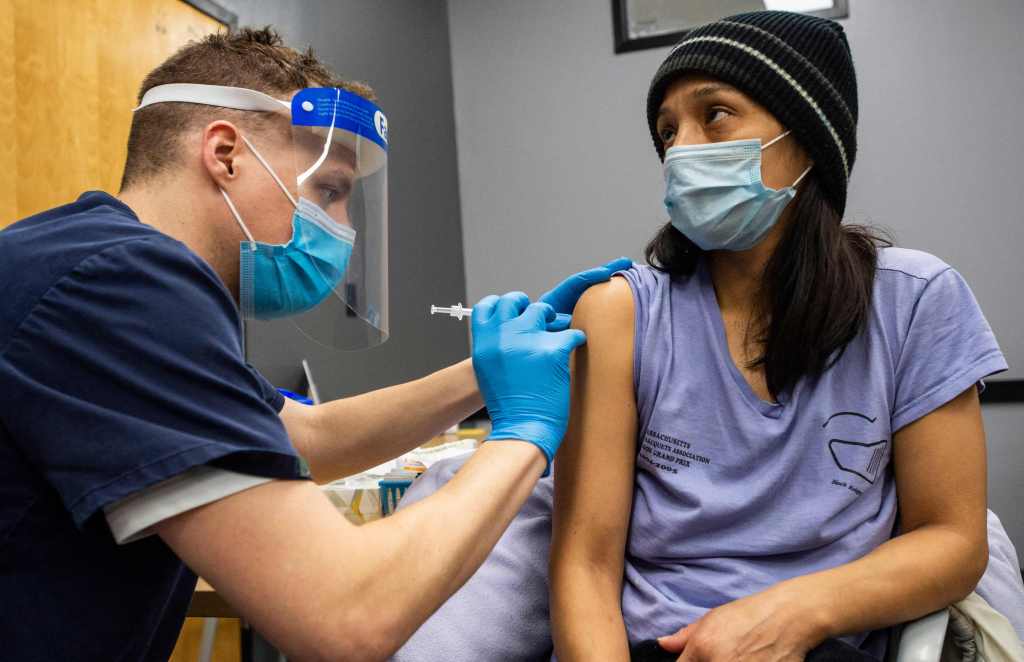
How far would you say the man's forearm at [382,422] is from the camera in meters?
Answer: 1.47

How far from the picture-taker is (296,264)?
127cm

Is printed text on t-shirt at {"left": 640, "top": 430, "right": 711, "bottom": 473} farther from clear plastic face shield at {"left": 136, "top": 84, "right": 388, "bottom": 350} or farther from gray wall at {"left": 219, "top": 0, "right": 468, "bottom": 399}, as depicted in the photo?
gray wall at {"left": 219, "top": 0, "right": 468, "bottom": 399}

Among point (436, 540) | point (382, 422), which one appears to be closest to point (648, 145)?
point (382, 422)

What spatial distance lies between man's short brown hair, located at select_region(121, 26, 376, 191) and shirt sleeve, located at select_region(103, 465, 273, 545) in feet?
1.75

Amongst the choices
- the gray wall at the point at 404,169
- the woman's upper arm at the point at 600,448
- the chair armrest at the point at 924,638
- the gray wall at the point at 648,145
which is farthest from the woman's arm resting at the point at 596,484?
the gray wall at the point at 648,145

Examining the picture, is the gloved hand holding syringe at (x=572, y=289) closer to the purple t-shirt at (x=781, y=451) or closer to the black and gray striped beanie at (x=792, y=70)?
the purple t-shirt at (x=781, y=451)

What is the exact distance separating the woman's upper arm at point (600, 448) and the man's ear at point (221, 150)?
57 centimetres

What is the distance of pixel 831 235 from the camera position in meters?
1.33

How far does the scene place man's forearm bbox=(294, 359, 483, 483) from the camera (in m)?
1.47

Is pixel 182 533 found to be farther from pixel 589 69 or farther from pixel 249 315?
pixel 589 69

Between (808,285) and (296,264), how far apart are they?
0.78 meters

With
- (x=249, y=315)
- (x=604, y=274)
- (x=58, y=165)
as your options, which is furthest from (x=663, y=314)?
(x=58, y=165)

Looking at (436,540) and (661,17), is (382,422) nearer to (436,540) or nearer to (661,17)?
(436,540)

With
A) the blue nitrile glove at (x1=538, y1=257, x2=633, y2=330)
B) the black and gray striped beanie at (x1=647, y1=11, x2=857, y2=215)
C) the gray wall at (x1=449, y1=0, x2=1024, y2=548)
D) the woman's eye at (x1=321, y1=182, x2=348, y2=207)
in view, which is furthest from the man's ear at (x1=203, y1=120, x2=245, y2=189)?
the gray wall at (x1=449, y1=0, x2=1024, y2=548)
